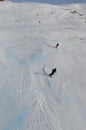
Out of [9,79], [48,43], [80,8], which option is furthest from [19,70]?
[80,8]

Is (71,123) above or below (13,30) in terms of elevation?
below

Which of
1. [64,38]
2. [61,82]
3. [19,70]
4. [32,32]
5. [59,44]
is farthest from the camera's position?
[32,32]

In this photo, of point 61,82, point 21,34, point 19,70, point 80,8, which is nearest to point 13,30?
point 21,34

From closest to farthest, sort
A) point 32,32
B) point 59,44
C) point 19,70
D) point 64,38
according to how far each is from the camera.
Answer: point 19,70, point 59,44, point 64,38, point 32,32

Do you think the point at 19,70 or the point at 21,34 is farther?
the point at 21,34

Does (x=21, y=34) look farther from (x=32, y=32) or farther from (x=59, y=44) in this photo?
(x=59, y=44)

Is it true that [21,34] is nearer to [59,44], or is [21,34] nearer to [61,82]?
[59,44]
